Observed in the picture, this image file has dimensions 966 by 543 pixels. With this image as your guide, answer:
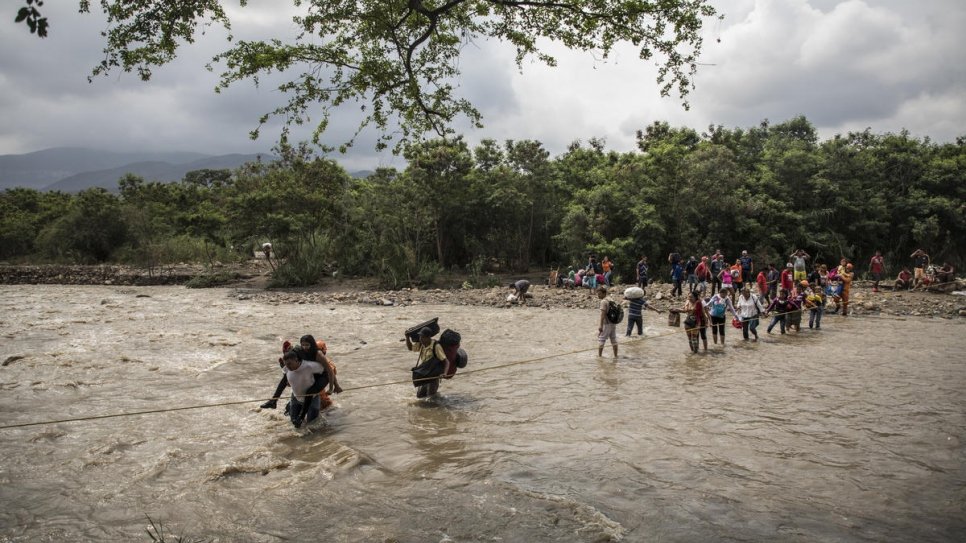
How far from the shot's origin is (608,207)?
94.4ft

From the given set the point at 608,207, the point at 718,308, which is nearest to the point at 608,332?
the point at 718,308

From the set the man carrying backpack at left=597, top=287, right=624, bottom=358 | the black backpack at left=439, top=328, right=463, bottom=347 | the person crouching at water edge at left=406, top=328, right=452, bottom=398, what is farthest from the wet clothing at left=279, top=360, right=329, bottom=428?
the man carrying backpack at left=597, top=287, right=624, bottom=358

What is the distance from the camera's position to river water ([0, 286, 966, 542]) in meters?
5.68

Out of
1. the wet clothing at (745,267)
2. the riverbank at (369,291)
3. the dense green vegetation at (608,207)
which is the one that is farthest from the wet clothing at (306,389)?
the dense green vegetation at (608,207)

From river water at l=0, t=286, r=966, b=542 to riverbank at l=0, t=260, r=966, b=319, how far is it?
563cm

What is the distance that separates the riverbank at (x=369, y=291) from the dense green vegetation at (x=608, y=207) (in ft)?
5.16

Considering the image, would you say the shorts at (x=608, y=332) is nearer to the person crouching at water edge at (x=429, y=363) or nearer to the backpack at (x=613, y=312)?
the backpack at (x=613, y=312)

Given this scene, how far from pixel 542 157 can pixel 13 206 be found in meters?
46.0

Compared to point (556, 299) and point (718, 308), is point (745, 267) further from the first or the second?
point (718, 308)

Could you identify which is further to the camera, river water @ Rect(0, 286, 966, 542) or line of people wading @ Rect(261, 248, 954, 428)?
line of people wading @ Rect(261, 248, 954, 428)

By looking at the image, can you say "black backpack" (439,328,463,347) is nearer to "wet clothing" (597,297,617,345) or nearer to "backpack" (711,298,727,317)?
"wet clothing" (597,297,617,345)

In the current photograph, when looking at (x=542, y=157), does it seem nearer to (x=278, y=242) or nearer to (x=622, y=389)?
(x=278, y=242)

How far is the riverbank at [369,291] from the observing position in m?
19.6

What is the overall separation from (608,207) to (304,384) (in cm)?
2304
